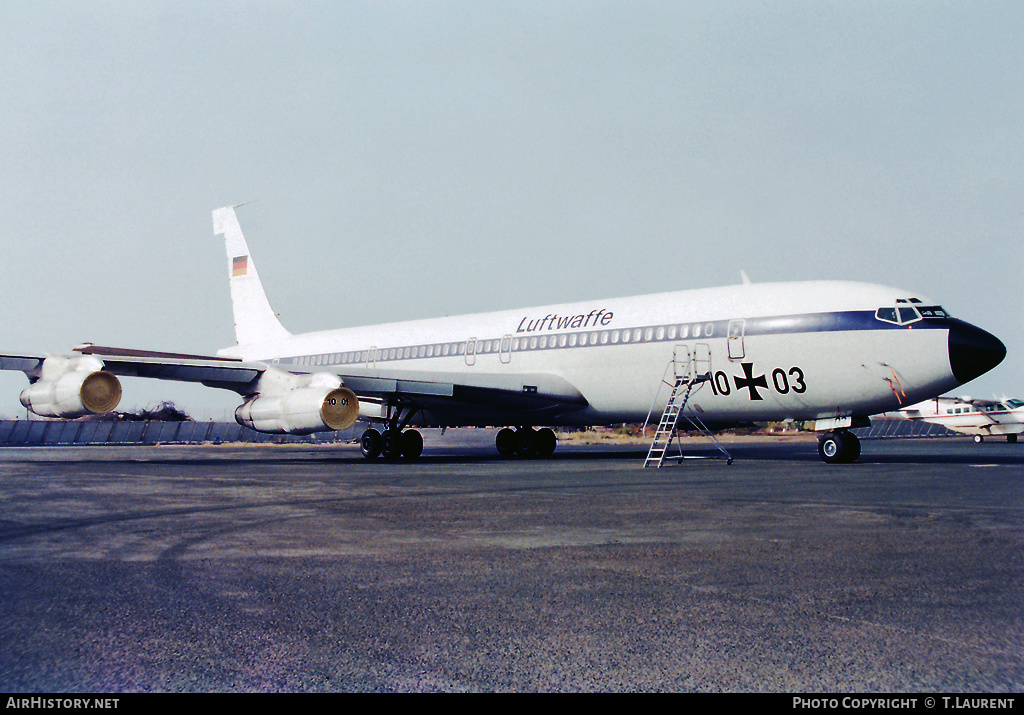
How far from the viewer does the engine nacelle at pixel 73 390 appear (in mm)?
19797

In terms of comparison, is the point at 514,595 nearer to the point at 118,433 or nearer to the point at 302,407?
the point at 302,407

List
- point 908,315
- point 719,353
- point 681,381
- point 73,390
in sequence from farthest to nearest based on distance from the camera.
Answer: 1. point 681,381
2. point 73,390
3. point 719,353
4. point 908,315

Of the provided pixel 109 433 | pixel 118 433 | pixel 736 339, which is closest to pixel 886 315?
pixel 736 339

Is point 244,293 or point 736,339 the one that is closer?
point 736,339

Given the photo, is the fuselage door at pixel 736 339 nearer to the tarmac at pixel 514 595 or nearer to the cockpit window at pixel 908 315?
the cockpit window at pixel 908 315

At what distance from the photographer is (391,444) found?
2364 centimetres

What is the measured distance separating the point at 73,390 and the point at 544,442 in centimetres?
1332

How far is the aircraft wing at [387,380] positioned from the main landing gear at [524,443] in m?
2.92

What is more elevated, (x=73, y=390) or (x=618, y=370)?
(x=618, y=370)

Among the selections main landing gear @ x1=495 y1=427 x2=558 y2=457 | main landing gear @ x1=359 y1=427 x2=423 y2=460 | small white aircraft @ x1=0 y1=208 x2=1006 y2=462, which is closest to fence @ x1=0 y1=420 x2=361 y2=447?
main landing gear @ x1=495 y1=427 x2=558 y2=457

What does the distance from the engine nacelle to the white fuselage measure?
4210 millimetres

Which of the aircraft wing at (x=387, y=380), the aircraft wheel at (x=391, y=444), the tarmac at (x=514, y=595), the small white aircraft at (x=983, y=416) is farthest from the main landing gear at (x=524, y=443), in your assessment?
the small white aircraft at (x=983, y=416)
